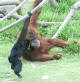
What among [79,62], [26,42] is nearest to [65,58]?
[79,62]

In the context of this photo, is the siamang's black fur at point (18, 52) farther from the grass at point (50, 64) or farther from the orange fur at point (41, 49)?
the orange fur at point (41, 49)

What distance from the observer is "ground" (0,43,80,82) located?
438 cm

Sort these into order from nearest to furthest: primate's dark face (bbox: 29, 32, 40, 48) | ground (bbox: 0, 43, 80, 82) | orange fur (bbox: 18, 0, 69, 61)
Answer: ground (bbox: 0, 43, 80, 82), primate's dark face (bbox: 29, 32, 40, 48), orange fur (bbox: 18, 0, 69, 61)

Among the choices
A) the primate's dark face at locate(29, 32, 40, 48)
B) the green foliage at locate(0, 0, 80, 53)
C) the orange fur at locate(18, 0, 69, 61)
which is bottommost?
the green foliage at locate(0, 0, 80, 53)

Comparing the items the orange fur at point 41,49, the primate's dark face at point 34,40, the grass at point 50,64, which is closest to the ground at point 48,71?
the grass at point 50,64

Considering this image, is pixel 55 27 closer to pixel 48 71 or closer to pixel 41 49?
pixel 41 49

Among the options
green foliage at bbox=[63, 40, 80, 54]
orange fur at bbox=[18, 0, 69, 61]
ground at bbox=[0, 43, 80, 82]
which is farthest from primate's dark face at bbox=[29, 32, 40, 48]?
green foliage at bbox=[63, 40, 80, 54]

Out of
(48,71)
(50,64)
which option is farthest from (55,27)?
(48,71)

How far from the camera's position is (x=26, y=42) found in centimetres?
513

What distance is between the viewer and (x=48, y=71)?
473 centimetres

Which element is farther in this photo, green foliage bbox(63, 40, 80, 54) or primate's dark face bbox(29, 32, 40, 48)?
green foliage bbox(63, 40, 80, 54)

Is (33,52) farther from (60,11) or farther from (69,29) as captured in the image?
(60,11)

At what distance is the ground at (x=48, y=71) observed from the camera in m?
4.38

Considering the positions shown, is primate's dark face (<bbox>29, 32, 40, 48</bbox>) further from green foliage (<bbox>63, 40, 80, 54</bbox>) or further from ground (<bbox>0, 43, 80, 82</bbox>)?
green foliage (<bbox>63, 40, 80, 54</bbox>)
